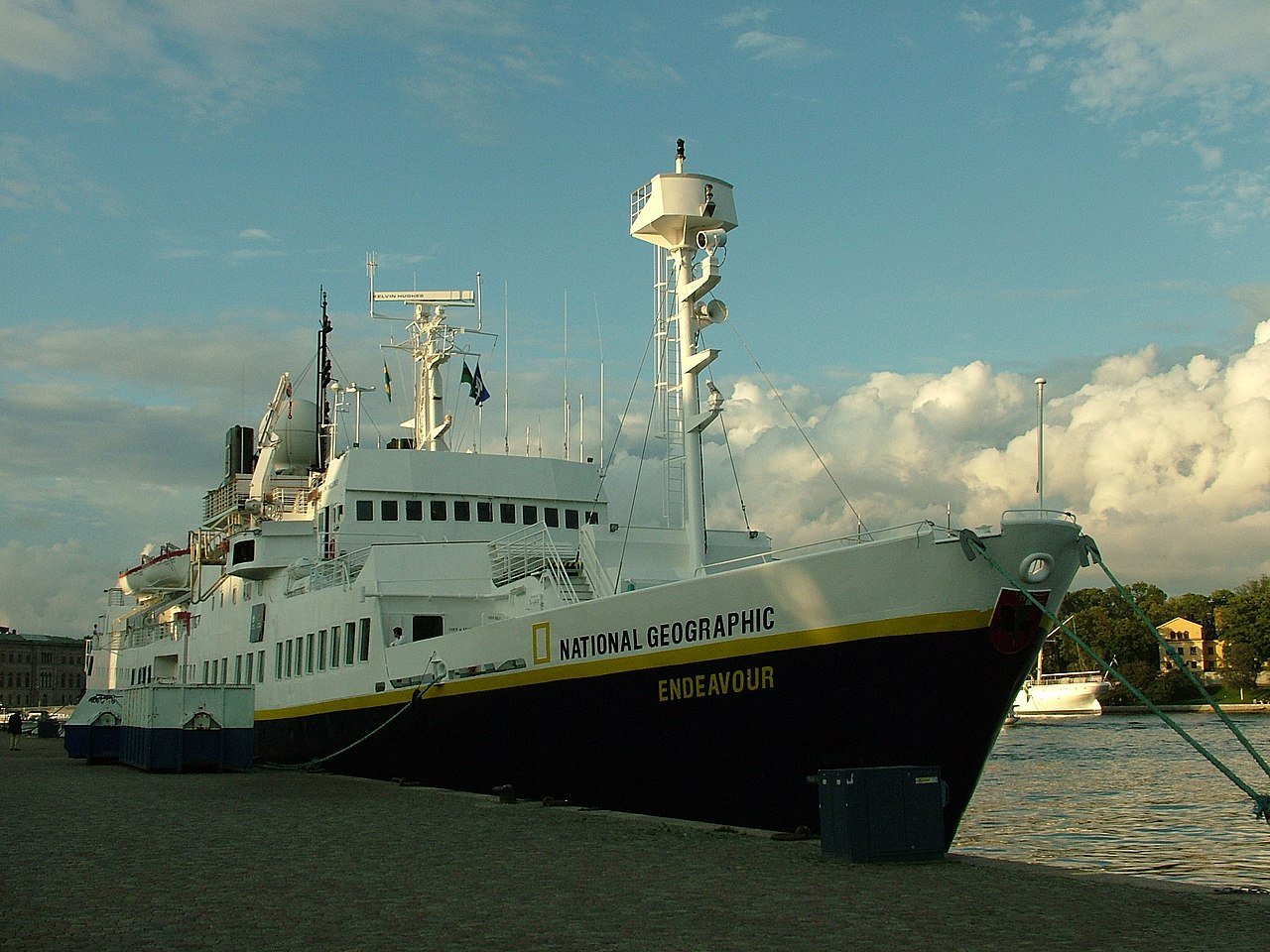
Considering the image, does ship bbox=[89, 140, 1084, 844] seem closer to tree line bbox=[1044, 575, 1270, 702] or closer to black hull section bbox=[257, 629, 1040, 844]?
black hull section bbox=[257, 629, 1040, 844]

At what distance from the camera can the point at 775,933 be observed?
29.4 ft

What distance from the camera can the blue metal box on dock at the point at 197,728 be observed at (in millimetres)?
28109

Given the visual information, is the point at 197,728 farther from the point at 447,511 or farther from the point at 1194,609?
the point at 1194,609

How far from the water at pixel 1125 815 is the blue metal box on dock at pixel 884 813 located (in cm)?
464

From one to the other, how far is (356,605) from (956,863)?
47.6ft

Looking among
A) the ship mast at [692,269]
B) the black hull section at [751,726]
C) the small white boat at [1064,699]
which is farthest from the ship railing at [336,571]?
the small white boat at [1064,699]

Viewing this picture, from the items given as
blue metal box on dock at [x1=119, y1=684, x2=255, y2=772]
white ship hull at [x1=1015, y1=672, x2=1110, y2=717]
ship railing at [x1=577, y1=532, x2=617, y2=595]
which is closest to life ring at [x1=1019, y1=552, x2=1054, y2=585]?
ship railing at [x1=577, y1=532, x2=617, y2=595]

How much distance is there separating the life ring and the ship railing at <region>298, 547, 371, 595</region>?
13625 mm

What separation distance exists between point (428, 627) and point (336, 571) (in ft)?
12.2

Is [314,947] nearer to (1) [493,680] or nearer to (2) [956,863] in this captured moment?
(2) [956,863]

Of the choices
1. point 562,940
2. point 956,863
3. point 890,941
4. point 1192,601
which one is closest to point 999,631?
point 956,863

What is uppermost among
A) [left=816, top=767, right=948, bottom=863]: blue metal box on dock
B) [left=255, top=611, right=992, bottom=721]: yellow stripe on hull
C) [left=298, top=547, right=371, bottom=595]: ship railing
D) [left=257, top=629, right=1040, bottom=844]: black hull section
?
[left=298, top=547, right=371, bottom=595]: ship railing

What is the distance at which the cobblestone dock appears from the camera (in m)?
8.79

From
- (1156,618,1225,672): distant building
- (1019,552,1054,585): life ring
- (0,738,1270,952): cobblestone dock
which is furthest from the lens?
(1156,618,1225,672): distant building
